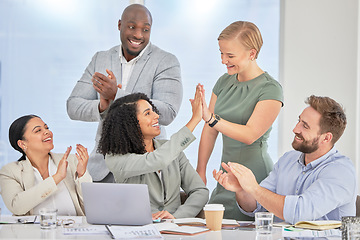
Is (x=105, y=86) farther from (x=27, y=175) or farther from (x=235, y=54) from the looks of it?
(x=235, y=54)

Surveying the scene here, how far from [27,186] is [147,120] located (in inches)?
31.4

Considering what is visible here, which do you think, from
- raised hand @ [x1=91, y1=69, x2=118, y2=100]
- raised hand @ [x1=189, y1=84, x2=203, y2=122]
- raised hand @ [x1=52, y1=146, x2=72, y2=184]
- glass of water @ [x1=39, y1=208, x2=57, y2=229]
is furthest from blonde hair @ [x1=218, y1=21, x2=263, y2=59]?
glass of water @ [x1=39, y1=208, x2=57, y2=229]

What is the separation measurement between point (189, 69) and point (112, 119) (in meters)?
1.93

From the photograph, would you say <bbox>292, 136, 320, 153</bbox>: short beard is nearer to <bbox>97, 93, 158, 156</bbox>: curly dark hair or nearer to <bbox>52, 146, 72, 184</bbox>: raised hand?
<bbox>97, 93, 158, 156</bbox>: curly dark hair

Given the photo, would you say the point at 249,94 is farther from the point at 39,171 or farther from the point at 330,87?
the point at 330,87

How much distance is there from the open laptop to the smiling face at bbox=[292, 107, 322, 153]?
888 mm

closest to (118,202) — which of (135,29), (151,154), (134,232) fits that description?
(134,232)

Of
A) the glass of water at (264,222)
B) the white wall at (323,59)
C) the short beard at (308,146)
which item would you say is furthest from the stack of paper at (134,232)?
the white wall at (323,59)

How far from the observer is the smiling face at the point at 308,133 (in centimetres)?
280

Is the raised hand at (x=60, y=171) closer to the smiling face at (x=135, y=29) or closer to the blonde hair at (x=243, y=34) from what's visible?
the smiling face at (x=135, y=29)

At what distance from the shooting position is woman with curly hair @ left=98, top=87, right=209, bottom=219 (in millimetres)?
3043

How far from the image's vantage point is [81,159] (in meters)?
3.22

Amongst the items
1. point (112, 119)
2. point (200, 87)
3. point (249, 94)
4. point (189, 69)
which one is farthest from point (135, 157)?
point (189, 69)

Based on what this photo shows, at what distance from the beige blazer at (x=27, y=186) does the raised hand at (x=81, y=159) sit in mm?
40
